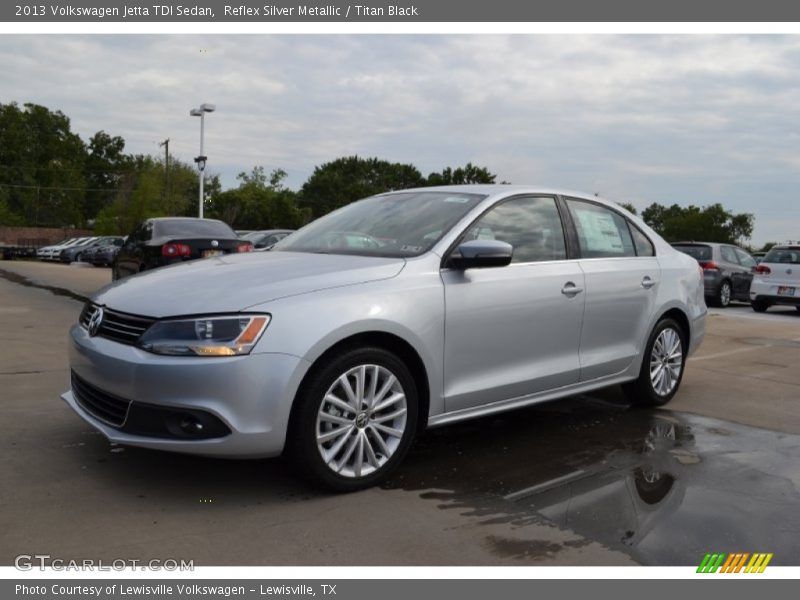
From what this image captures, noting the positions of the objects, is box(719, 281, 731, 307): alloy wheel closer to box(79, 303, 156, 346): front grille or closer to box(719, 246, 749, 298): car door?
box(719, 246, 749, 298): car door

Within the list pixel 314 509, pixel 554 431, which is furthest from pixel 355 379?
pixel 554 431

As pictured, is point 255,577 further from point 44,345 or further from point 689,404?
point 44,345

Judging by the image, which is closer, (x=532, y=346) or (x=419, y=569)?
(x=419, y=569)

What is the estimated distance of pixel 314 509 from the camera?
359cm

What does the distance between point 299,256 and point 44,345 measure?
5.04 metres

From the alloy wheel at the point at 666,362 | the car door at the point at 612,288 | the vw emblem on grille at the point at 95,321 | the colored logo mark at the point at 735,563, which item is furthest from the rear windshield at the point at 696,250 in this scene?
the vw emblem on grille at the point at 95,321

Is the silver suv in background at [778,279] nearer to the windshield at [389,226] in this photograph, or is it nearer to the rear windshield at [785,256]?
the rear windshield at [785,256]

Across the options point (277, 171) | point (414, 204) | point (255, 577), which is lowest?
point (255, 577)

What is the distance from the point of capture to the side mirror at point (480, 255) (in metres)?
4.12

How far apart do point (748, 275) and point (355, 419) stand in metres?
16.4

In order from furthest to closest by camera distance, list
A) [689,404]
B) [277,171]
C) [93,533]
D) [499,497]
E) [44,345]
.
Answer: [277,171] → [44,345] → [689,404] → [499,497] → [93,533]

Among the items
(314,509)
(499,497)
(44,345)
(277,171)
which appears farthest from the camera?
(277,171)

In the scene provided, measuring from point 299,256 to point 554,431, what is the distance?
6.90 feet

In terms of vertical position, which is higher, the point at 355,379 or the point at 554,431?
the point at 355,379
